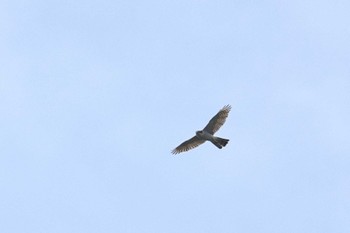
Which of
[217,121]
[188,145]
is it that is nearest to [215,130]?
[217,121]

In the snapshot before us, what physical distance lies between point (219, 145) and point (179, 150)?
154 inches

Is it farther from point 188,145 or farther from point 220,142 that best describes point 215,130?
point 188,145

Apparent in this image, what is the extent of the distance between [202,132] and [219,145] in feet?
4.89

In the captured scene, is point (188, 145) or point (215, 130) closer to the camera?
point (215, 130)

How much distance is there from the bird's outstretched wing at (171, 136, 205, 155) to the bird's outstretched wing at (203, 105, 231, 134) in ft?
5.39

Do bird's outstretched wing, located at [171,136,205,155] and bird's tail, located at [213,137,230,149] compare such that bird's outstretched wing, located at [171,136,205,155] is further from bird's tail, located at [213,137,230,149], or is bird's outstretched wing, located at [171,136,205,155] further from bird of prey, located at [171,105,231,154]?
bird's tail, located at [213,137,230,149]

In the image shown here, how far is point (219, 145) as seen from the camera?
66.0 meters

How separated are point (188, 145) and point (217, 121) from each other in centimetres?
345

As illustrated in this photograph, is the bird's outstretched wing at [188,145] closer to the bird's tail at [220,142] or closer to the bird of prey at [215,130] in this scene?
the bird of prey at [215,130]

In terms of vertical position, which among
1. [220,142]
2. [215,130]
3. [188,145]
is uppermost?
[188,145]

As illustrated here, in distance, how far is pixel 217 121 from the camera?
66.2 m

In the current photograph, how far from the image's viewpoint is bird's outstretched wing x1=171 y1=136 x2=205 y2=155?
67981mm

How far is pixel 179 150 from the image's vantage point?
6881 cm

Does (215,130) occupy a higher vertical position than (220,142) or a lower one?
higher
